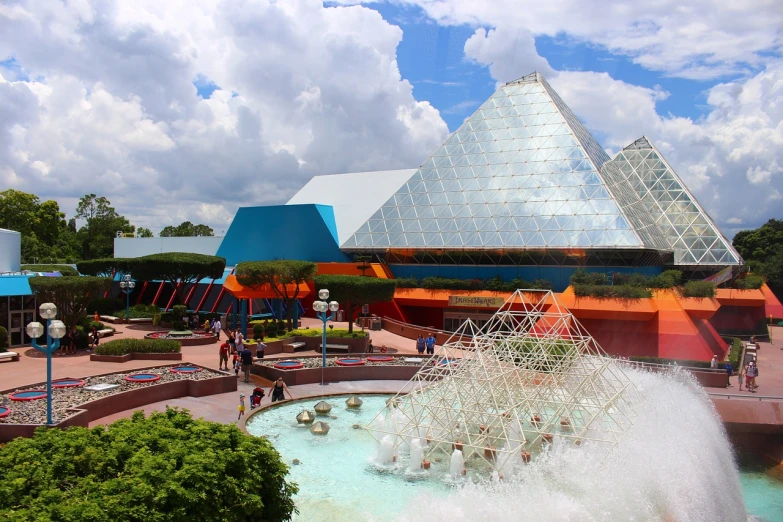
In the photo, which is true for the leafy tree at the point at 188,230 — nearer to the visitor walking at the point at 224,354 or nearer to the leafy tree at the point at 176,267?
the leafy tree at the point at 176,267

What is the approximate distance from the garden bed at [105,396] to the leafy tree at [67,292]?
8.27 metres

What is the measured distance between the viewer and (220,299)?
151 ft

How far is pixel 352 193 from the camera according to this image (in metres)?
54.5

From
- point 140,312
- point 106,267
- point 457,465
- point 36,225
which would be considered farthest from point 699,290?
point 36,225

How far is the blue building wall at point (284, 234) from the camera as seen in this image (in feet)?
156

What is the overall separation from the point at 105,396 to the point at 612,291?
81.6 feet

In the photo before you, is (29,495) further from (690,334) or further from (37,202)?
(37,202)

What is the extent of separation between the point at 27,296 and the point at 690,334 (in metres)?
33.9

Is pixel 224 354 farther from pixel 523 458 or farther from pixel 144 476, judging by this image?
pixel 144 476

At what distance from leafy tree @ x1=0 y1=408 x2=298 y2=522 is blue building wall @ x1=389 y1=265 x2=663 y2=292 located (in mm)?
32044

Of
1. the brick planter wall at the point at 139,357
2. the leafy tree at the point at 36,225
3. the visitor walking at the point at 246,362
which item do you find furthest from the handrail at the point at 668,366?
the leafy tree at the point at 36,225

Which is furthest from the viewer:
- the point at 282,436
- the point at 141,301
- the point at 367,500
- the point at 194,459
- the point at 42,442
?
the point at 141,301

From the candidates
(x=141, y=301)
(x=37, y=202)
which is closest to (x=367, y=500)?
(x=141, y=301)

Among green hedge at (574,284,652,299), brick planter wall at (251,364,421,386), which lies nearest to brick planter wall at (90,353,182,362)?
brick planter wall at (251,364,421,386)
